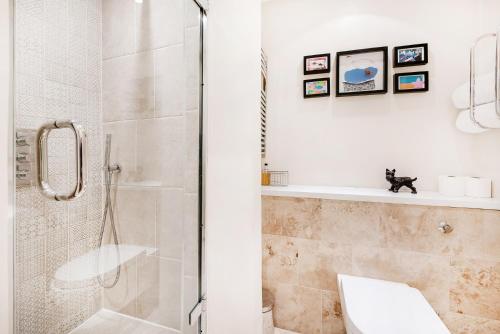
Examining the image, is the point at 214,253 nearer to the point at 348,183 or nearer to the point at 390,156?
the point at 348,183

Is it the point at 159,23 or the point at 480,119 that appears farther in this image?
the point at 480,119

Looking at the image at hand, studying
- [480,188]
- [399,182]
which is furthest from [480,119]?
[399,182]

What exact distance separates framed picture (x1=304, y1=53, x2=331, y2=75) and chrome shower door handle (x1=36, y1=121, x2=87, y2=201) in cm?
175

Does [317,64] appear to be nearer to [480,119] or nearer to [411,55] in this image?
[411,55]

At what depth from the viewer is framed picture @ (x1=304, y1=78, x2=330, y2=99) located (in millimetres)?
1836

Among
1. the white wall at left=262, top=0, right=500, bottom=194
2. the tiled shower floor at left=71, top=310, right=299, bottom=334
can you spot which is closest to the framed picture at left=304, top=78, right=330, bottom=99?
the white wall at left=262, top=0, right=500, bottom=194

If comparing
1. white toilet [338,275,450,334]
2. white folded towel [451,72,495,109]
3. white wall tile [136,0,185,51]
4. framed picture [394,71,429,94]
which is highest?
framed picture [394,71,429,94]

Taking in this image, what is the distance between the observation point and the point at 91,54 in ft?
1.52

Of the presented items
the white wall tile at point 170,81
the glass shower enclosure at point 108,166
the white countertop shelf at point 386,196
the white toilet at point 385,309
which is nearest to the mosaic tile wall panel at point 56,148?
the glass shower enclosure at point 108,166

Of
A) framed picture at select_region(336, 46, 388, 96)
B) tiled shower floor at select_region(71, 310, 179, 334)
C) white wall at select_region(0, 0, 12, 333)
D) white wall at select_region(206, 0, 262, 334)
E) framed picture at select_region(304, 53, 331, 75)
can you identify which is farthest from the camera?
framed picture at select_region(304, 53, 331, 75)

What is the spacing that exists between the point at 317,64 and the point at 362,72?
0.32 metres

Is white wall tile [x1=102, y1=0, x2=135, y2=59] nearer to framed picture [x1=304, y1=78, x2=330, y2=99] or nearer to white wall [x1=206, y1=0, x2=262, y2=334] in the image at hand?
white wall [x1=206, y1=0, x2=262, y2=334]

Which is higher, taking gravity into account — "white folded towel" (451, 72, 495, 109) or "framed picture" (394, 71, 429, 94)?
"framed picture" (394, 71, 429, 94)

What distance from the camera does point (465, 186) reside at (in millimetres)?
1464
